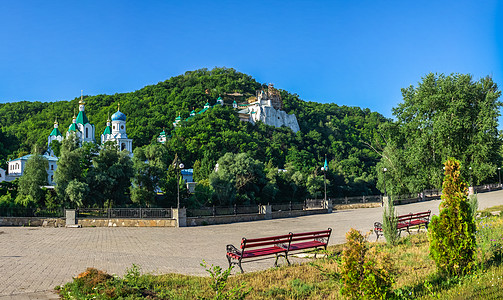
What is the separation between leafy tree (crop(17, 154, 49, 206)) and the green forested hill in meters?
33.6

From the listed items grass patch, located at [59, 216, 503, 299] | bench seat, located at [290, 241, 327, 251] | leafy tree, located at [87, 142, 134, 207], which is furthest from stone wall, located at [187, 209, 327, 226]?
leafy tree, located at [87, 142, 134, 207]

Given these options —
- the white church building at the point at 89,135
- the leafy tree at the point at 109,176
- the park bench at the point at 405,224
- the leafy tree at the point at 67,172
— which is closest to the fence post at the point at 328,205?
the park bench at the point at 405,224

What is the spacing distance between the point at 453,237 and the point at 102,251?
30.0 ft

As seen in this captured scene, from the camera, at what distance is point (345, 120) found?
12388cm

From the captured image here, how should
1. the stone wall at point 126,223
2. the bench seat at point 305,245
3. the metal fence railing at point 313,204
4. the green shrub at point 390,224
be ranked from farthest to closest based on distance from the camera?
the metal fence railing at point 313,204
the stone wall at point 126,223
the green shrub at point 390,224
the bench seat at point 305,245

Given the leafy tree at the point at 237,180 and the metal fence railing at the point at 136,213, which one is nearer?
the metal fence railing at the point at 136,213

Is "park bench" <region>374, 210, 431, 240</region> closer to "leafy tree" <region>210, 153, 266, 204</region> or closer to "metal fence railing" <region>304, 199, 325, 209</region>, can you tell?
"metal fence railing" <region>304, 199, 325, 209</region>

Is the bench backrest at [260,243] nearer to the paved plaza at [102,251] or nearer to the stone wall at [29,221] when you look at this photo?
the paved plaza at [102,251]

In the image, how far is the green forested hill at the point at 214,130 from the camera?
74938mm

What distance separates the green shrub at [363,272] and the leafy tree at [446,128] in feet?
86.6

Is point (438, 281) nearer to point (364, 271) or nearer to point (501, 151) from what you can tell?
point (364, 271)

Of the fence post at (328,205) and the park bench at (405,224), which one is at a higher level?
the park bench at (405,224)

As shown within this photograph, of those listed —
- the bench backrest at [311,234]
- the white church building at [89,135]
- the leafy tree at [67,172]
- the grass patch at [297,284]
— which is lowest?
the grass patch at [297,284]

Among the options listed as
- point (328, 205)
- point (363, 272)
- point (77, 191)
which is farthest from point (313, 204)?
point (363, 272)
